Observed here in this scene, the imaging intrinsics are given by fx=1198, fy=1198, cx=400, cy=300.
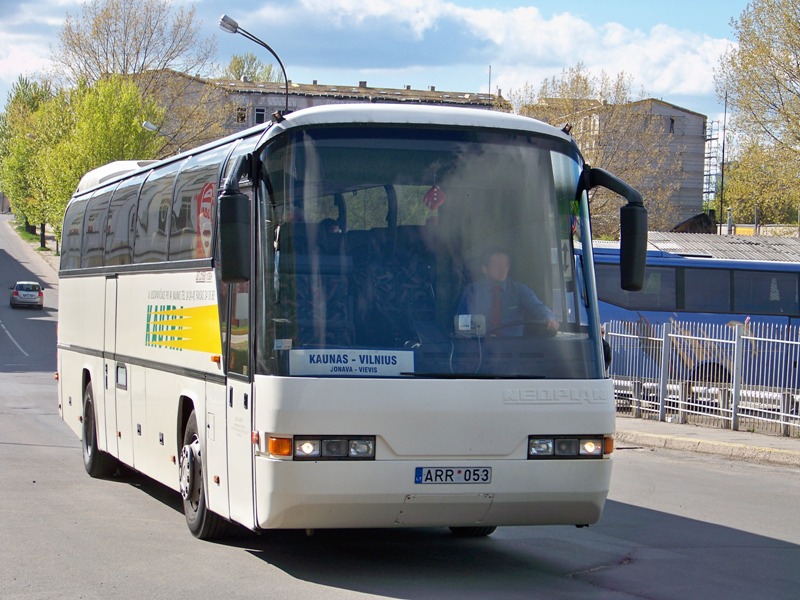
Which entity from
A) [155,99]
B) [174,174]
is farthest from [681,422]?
[155,99]

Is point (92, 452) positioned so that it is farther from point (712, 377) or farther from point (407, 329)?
point (712, 377)

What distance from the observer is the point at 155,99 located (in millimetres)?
60562

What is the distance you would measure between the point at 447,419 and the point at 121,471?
7.10 meters

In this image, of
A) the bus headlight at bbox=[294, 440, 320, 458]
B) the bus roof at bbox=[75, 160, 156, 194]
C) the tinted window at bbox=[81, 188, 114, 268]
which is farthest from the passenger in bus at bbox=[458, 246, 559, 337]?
the tinted window at bbox=[81, 188, 114, 268]

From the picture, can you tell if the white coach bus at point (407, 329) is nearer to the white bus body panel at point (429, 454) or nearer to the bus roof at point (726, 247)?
the white bus body panel at point (429, 454)

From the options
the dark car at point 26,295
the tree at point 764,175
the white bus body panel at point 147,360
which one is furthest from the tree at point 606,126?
the white bus body panel at point 147,360

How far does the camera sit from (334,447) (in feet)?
23.9

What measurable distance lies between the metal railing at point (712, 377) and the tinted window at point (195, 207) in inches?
395

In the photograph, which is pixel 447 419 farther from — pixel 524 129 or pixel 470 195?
pixel 524 129

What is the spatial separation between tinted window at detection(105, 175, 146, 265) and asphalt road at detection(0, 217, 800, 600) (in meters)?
2.39

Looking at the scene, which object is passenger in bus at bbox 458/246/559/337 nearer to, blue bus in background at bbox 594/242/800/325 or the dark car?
blue bus in background at bbox 594/242/800/325

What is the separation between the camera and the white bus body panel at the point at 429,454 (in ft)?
23.8

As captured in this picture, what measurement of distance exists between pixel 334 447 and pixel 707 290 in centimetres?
2447

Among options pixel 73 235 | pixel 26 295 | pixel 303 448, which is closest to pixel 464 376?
pixel 303 448
